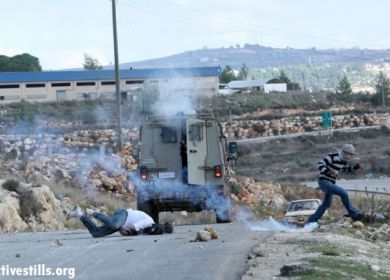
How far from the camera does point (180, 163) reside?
24.2m

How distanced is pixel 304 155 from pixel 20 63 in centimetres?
6156

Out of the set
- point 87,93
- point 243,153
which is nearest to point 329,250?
point 243,153

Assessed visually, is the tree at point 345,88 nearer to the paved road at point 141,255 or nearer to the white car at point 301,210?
the white car at point 301,210

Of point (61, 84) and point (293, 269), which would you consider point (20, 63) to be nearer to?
point (61, 84)

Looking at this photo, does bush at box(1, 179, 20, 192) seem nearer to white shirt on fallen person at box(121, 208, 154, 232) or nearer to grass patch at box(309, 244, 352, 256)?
white shirt on fallen person at box(121, 208, 154, 232)

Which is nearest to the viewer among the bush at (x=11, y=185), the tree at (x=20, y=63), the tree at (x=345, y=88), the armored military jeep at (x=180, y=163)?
the armored military jeep at (x=180, y=163)

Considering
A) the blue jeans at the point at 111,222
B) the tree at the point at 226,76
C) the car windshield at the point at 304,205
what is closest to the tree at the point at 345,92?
the tree at the point at 226,76

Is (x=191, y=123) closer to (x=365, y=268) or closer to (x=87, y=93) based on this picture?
(x=365, y=268)

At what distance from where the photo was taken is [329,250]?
14.5 meters

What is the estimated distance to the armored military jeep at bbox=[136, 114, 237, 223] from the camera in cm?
2416

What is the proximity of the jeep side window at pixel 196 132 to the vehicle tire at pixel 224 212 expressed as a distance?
1.82 meters

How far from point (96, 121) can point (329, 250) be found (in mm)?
58406

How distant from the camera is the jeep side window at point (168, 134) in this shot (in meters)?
24.2

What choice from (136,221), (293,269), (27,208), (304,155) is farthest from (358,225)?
(304,155)
